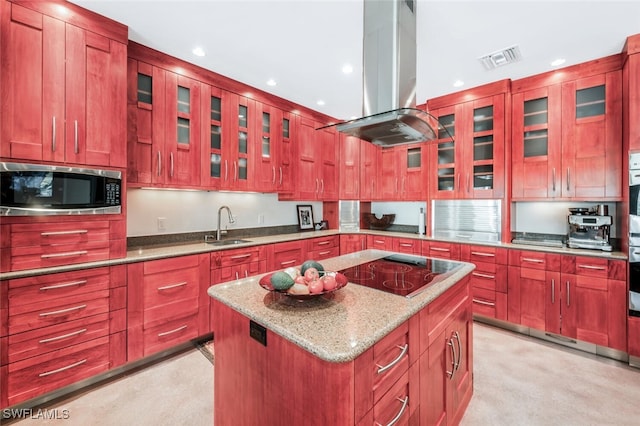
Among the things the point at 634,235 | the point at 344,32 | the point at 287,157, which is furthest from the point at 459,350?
the point at 287,157

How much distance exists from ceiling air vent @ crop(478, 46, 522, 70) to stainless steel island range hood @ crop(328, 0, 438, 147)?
109 centimetres

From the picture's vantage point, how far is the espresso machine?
259 centimetres

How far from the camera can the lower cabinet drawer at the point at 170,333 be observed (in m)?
2.32

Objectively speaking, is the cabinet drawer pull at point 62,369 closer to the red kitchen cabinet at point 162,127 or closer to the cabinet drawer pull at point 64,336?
the cabinet drawer pull at point 64,336

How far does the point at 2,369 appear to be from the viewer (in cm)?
170

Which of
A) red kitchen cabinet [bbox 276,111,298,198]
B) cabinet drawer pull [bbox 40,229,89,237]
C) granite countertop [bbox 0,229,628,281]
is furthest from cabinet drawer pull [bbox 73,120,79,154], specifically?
red kitchen cabinet [bbox 276,111,298,198]

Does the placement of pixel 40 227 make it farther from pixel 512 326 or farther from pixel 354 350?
pixel 512 326

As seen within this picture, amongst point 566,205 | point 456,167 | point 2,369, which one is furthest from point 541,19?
point 2,369

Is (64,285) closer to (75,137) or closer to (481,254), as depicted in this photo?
(75,137)

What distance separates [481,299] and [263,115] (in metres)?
3.39

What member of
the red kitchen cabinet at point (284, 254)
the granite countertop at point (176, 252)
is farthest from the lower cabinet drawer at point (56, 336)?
the red kitchen cabinet at point (284, 254)

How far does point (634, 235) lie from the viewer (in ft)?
7.56

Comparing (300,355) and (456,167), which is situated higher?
(456,167)

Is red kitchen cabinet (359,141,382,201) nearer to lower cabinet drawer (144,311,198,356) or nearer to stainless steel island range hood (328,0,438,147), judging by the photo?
stainless steel island range hood (328,0,438,147)
